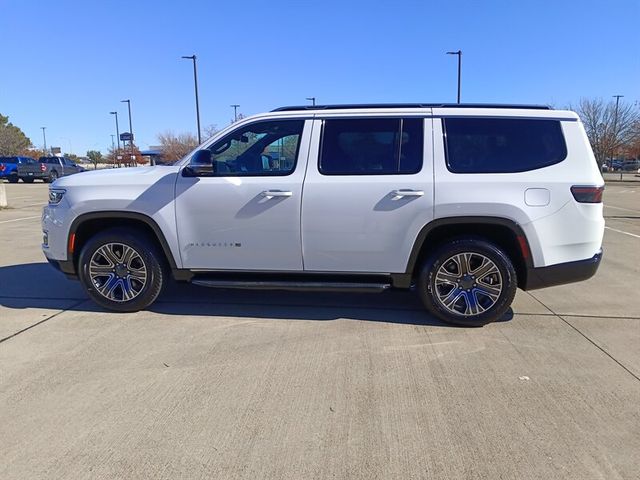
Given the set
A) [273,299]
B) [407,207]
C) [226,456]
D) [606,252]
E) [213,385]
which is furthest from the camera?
[606,252]

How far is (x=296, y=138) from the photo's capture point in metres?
4.57

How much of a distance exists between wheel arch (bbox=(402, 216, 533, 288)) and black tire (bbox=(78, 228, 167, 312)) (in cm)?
248

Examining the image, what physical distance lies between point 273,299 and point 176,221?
1.40m

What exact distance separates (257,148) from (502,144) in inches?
89.5

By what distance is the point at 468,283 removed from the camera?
444cm

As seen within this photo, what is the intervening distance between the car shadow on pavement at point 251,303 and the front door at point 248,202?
0.55m

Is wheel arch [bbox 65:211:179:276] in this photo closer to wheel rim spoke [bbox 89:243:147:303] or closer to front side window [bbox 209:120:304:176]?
wheel rim spoke [bbox 89:243:147:303]

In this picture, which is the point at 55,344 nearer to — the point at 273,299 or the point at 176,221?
the point at 176,221

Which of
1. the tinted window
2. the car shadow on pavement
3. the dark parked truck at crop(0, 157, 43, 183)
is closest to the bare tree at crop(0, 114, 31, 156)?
the dark parked truck at crop(0, 157, 43, 183)

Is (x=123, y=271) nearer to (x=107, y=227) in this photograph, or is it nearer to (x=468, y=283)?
(x=107, y=227)

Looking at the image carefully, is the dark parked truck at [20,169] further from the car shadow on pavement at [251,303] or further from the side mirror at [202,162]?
the side mirror at [202,162]

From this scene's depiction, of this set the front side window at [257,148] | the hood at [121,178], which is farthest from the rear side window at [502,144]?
the hood at [121,178]

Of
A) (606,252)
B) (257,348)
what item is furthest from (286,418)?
(606,252)

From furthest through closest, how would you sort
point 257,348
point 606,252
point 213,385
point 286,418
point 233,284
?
point 606,252 < point 233,284 < point 257,348 < point 213,385 < point 286,418
